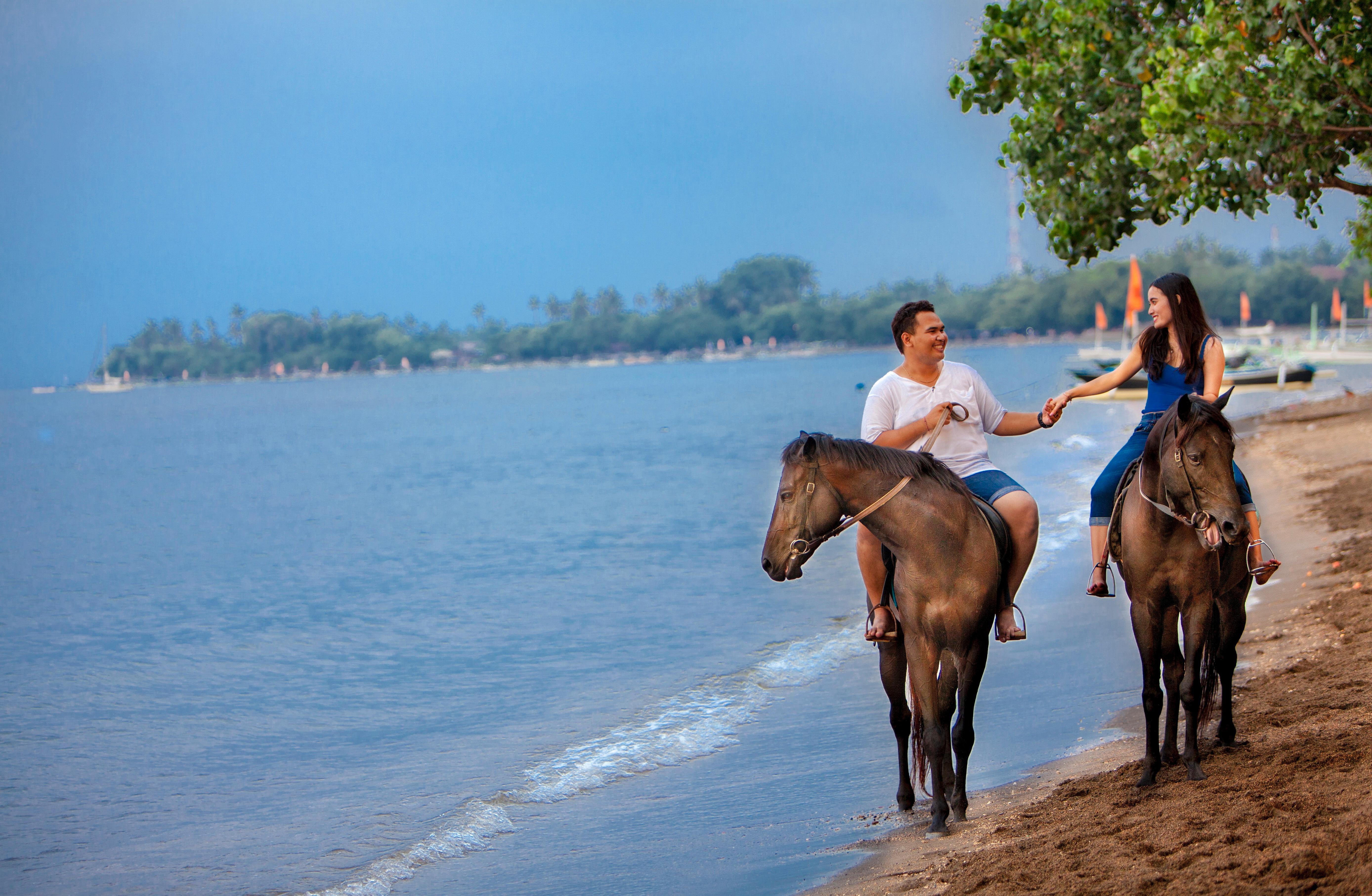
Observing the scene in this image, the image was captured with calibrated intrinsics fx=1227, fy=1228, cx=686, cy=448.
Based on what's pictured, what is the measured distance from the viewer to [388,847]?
283 inches

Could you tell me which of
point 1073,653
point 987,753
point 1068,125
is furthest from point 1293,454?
point 987,753

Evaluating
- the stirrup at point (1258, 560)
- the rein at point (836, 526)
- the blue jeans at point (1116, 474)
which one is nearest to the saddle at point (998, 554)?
the rein at point (836, 526)

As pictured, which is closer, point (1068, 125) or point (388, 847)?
point (388, 847)

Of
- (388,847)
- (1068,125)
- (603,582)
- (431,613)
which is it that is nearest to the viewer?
(388,847)

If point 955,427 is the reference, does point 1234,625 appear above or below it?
below

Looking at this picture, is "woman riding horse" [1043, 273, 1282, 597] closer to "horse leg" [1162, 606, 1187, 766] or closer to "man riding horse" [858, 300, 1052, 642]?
"horse leg" [1162, 606, 1187, 766]

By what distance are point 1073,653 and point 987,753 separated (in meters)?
2.80

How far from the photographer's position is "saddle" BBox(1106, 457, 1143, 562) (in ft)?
19.9

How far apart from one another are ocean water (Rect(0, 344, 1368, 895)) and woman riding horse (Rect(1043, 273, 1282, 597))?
1.71 meters

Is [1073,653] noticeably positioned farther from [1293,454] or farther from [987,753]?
[1293,454]

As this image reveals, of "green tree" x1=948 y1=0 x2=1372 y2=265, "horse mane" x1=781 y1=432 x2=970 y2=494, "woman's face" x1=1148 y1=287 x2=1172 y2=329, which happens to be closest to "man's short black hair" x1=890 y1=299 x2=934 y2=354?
"horse mane" x1=781 y1=432 x2=970 y2=494

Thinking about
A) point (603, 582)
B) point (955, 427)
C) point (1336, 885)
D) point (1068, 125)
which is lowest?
point (603, 582)

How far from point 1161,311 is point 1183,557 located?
48.9 inches

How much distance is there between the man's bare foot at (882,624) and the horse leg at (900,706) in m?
0.14
